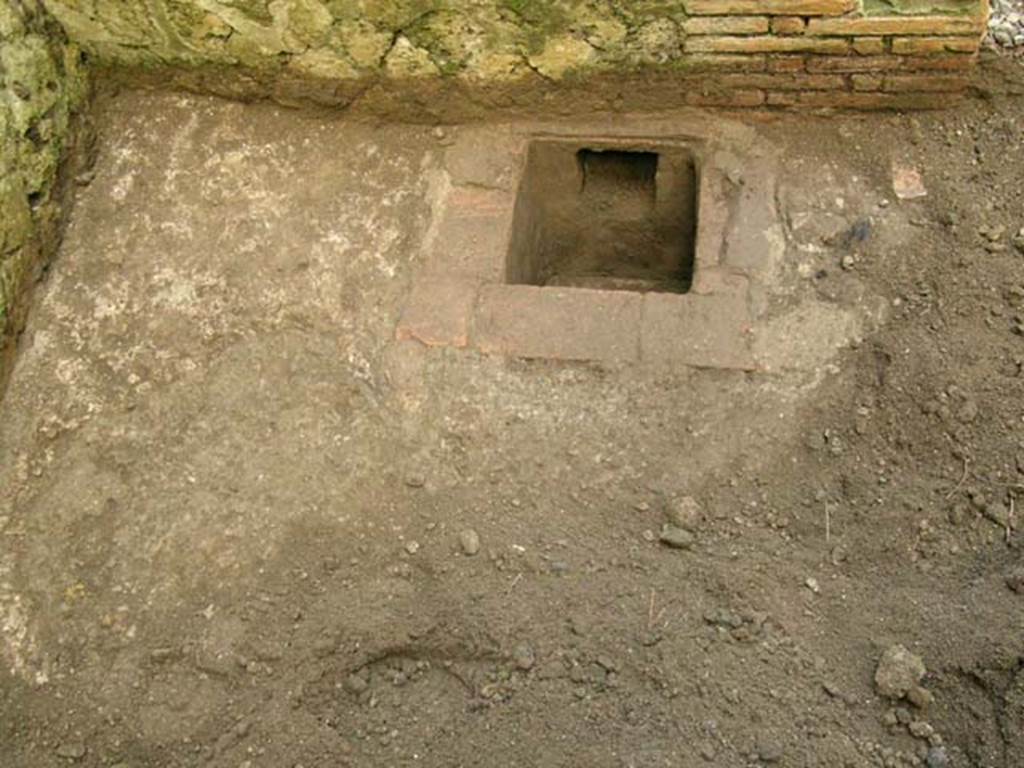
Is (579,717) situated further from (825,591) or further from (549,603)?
(825,591)

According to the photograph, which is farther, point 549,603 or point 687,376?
point 687,376

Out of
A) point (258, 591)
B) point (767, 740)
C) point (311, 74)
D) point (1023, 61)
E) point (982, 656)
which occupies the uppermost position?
point (1023, 61)

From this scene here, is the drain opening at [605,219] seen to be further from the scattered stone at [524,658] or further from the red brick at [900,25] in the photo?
the scattered stone at [524,658]

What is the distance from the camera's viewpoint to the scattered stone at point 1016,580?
9.11ft

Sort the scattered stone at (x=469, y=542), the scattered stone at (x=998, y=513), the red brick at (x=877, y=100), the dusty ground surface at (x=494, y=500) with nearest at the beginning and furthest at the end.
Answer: the dusty ground surface at (x=494, y=500) → the scattered stone at (x=998, y=513) → the scattered stone at (x=469, y=542) → the red brick at (x=877, y=100)

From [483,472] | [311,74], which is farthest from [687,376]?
[311,74]

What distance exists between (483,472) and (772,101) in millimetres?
1587

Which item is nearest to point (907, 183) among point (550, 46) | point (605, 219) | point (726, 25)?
point (726, 25)

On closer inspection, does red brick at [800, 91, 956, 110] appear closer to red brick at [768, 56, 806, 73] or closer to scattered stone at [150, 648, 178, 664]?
red brick at [768, 56, 806, 73]

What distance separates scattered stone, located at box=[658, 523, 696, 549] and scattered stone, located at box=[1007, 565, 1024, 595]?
31.4 inches

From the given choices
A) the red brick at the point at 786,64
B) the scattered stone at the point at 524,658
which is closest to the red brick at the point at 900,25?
the red brick at the point at 786,64

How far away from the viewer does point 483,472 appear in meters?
3.17

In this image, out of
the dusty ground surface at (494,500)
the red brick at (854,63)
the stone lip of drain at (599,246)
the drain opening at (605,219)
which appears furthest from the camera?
the drain opening at (605,219)

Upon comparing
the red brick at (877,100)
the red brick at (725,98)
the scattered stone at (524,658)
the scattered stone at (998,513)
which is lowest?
the scattered stone at (524,658)
